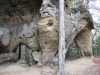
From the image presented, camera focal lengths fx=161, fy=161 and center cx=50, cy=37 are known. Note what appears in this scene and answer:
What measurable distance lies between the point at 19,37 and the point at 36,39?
171cm

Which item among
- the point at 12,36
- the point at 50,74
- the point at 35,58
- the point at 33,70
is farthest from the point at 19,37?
the point at 50,74

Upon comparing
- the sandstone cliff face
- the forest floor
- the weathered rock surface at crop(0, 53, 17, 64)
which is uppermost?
the sandstone cliff face

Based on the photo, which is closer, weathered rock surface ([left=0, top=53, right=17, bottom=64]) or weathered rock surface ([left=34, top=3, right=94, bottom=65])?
weathered rock surface ([left=34, top=3, right=94, bottom=65])

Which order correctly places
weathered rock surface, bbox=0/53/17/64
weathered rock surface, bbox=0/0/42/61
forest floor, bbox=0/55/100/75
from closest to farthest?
forest floor, bbox=0/55/100/75
weathered rock surface, bbox=0/53/17/64
weathered rock surface, bbox=0/0/42/61

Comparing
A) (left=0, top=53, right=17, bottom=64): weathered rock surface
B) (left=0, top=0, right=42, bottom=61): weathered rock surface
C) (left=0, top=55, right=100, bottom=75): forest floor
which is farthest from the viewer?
(left=0, top=0, right=42, bottom=61): weathered rock surface

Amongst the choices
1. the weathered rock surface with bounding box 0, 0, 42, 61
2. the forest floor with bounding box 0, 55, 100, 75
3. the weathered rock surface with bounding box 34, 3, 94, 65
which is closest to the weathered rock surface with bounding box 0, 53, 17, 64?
the weathered rock surface with bounding box 0, 0, 42, 61

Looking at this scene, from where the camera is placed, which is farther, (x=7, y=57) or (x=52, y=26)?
(x=7, y=57)

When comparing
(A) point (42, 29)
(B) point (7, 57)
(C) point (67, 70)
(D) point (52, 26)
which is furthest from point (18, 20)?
(C) point (67, 70)

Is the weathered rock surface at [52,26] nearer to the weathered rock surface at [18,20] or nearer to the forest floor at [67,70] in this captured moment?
the forest floor at [67,70]

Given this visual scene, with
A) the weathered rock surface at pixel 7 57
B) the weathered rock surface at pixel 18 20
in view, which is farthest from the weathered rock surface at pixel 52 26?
the weathered rock surface at pixel 7 57

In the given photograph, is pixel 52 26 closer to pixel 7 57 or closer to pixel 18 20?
pixel 18 20

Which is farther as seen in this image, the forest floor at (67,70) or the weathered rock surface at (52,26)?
the weathered rock surface at (52,26)

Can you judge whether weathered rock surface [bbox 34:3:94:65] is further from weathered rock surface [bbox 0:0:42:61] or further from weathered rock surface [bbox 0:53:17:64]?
weathered rock surface [bbox 0:53:17:64]

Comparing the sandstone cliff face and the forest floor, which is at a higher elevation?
the sandstone cliff face
